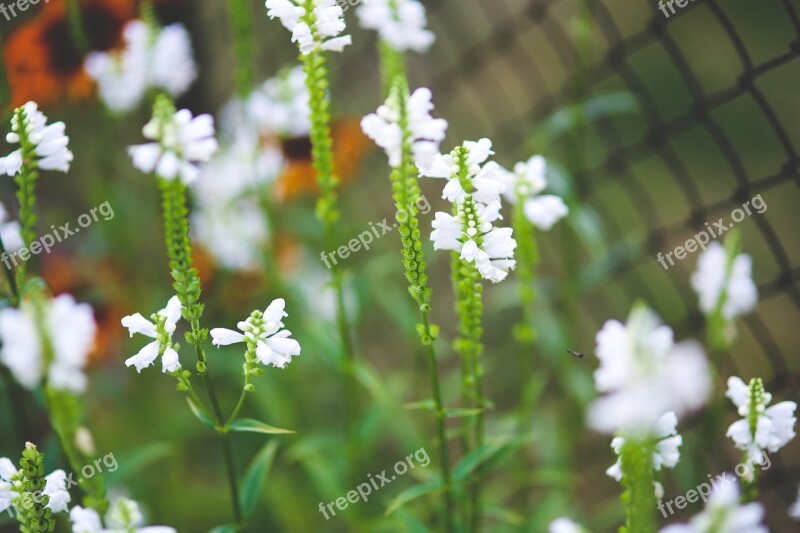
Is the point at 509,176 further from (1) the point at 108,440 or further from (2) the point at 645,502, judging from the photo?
(1) the point at 108,440

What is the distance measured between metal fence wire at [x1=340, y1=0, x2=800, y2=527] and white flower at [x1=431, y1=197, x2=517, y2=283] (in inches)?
34.7

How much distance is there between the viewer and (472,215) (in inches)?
37.5

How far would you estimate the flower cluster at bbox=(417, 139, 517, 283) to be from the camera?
0.95 meters

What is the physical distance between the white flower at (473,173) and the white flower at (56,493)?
0.64 metres

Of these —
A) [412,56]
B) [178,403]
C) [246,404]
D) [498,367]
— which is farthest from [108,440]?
[412,56]

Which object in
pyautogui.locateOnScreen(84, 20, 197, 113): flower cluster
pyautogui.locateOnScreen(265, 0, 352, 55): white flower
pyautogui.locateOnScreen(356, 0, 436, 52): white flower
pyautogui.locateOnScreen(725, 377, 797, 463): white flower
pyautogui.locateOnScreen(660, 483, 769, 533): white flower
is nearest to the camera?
pyautogui.locateOnScreen(660, 483, 769, 533): white flower

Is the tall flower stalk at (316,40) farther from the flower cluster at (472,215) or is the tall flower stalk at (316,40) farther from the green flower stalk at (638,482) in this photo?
the green flower stalk at (638,482)

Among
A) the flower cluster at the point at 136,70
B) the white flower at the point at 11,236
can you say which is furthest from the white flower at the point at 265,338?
the flower cluster at the point at 136,70

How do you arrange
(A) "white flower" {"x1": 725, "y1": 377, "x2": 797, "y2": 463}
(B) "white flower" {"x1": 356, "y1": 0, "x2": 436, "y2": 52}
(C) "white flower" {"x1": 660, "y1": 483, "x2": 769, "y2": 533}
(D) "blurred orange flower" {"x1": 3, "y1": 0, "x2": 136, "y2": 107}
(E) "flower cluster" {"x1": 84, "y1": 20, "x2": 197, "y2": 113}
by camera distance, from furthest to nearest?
(D) "blurred orange flower" {"x1": 3, "y1": 0, "x2": 136, "y2": 107}, (E) "flower cluster" {"x1": 84, "y1": 20, "x2": 197, "y2": 113}, (B) "white flower" {"x1": 356, "y1": 0, "x2": 436, "y2": 52}, (A) "white flower" {"x1": 725, "y1": 377, "x2": 797, "y2": 463}, (C) "white flower" {"x1": 660, "y1": 483, "x2": 769, "y2": 533}

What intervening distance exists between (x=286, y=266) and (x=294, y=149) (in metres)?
0.36

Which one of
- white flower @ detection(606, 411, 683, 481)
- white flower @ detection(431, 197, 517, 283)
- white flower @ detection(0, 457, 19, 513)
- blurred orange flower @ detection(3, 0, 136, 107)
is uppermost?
blurred orange flower @ detection(3, 0, 136, 107)

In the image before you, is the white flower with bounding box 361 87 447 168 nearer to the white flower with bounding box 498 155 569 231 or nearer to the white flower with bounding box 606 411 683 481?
the white flower with bounding box 498 155 569 231

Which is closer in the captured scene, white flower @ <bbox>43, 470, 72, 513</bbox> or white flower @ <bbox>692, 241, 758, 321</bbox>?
white flower @ <bbox>43, 470, 72, 513</bbox>

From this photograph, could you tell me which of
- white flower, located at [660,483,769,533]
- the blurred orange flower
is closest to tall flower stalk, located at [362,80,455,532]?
white flower, located at [660,483,769,533]
